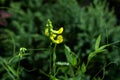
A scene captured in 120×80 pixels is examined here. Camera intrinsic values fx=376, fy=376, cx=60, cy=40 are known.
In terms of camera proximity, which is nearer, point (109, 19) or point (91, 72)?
point (91, 72)

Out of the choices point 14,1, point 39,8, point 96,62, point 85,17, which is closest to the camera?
point 96,62

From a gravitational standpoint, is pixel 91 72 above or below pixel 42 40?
below

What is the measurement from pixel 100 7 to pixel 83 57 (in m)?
0.40

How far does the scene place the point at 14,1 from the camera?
3732 millimetres

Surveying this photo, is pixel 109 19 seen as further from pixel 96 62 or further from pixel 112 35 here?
pixel 96 62

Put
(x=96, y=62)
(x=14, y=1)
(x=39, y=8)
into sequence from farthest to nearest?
(x=14, y=1) < (x=39, y=8) < (x=96, y=62)

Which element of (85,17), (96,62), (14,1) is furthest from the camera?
(14,1)

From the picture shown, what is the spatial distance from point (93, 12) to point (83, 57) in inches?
14.8

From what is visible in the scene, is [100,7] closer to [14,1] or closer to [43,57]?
[43,57]

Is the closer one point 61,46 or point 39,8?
point 61,46

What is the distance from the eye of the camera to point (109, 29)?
2756 mm

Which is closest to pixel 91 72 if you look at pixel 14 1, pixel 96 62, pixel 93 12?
pixel 96 62

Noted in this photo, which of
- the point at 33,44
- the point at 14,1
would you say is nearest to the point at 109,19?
the point at 33,44

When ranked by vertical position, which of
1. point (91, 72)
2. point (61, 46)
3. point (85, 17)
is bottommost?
point (91, 72)
